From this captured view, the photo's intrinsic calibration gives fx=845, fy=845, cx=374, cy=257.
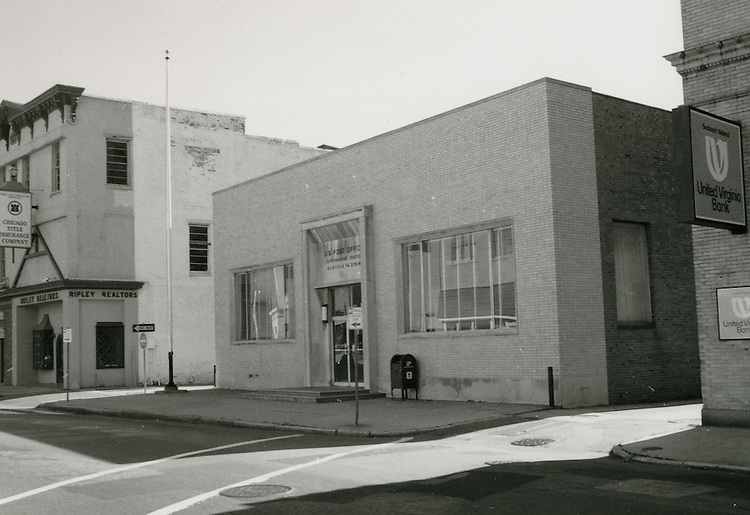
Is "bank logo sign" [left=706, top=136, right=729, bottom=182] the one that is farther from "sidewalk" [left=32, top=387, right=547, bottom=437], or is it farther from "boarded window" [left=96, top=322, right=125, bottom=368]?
"boarded window" [left=96, top=322, right=125, bottom=368]

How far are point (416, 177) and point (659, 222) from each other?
6.58m

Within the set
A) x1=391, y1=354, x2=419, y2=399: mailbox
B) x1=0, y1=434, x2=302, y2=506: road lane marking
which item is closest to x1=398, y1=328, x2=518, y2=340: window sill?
x1=391, y1=354, x2=419, y2=399: mailbox

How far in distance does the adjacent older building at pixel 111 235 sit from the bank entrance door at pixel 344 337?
469 inches

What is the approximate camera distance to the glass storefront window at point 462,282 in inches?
830

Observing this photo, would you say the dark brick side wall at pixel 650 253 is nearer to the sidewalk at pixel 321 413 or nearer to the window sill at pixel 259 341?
the sidewalk at pixel 321 413

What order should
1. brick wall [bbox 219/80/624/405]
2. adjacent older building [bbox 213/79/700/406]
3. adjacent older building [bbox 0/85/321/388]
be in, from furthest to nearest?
adjacent older building [bbox 0/85/321/388], adjacent older building [bbox 213/79/700/406], brick wall [bbox 219/80/624/405]

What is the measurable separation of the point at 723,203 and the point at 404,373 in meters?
11.1

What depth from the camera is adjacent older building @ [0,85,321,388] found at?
3756 centimetres

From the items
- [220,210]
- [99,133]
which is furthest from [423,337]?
[99,133]

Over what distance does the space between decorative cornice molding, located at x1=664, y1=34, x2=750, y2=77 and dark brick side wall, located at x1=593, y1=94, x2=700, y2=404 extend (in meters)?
5.44

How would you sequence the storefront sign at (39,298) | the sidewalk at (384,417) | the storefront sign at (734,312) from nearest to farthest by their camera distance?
the sidewalk at (384,417) → the storefront sign at (734,312) → the storefront sign at (39,298)

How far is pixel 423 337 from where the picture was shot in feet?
75.9

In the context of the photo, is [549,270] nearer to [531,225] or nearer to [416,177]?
[531,225]

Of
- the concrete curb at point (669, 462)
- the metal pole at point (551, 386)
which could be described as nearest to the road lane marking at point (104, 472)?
the concrete curb at point (669, 462)
